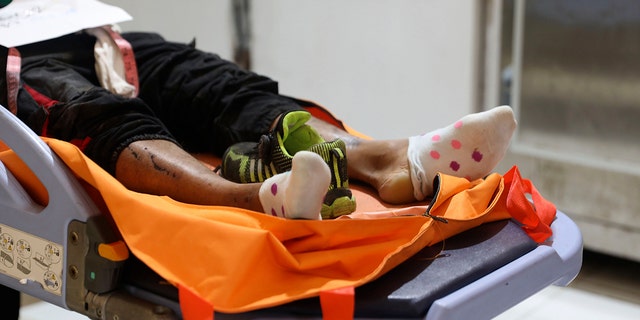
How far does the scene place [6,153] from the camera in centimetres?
114

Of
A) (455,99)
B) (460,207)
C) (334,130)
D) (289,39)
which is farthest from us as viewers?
(289,39)

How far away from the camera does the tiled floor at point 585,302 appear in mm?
1752

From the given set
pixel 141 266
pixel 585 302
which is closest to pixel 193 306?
pixel 141 266

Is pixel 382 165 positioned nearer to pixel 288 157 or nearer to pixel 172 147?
pixel 288 157

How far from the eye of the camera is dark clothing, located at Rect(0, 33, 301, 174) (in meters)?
1.16

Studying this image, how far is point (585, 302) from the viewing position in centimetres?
180

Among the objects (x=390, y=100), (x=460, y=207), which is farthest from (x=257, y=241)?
(x=390, y=100)

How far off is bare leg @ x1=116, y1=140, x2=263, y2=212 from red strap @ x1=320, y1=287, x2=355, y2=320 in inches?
8.6

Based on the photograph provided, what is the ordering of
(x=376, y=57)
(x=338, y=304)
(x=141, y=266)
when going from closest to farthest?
(x=338, y=304)
(x=141, y=266)
(x=376, y=57)

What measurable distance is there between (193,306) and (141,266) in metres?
0.13

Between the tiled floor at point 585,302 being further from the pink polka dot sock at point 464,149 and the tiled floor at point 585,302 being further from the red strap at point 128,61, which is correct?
the pink polka dot sock at point 464,149

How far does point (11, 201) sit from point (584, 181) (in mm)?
1235

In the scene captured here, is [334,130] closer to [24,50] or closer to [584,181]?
[24,50]

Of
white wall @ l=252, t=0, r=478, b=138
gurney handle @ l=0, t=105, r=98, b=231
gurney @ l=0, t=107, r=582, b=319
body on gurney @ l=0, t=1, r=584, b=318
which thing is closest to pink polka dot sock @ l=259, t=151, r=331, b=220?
body on gurney @ l=0, t=1, r=584, b=318
